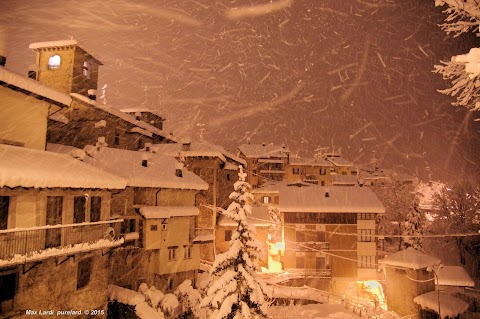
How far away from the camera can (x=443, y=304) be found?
33406mm

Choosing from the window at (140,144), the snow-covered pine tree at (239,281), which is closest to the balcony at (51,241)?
the snow-covered pine tree at (239,281)

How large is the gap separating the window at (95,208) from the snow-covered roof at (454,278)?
3952 cm

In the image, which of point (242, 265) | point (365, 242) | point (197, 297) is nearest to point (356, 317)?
point (365, 242)

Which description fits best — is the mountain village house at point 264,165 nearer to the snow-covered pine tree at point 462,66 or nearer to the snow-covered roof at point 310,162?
the snow-covered roof at point 310,162

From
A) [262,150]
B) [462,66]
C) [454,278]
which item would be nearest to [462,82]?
[462,66]

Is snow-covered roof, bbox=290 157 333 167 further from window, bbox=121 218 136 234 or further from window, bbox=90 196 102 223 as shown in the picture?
window, bbox=90 196 102 223

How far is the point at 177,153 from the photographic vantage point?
39.9 metres

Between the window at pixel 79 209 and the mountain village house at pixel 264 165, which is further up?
the mountain village house at pixel 264 165

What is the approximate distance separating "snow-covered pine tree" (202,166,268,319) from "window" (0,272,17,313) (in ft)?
30.0

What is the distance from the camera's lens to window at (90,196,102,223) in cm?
1977

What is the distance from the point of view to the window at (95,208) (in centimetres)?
1977

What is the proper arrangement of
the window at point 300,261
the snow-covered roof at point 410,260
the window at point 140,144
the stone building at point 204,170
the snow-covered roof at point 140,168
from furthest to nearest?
the window at point 300,261 < the stone building at point 204,170 < the window at point 140,144 < the snow-covered roof at point 410,260 < the snow-covered roof at point 140,168

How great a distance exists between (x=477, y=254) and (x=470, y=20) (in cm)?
6190

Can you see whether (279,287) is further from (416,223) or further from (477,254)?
(477,254)
